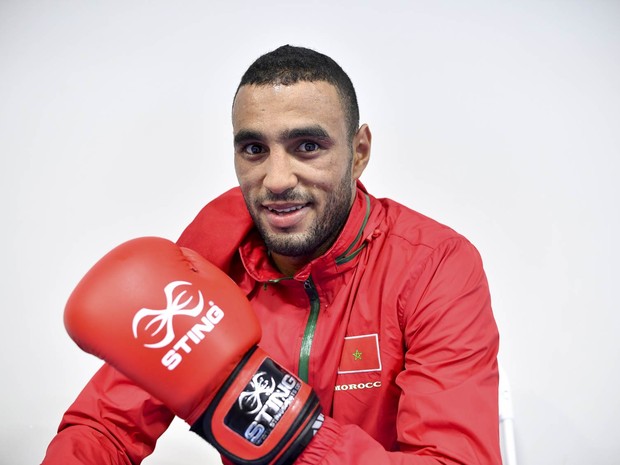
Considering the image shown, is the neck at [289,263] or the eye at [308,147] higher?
the eye at [308,147]

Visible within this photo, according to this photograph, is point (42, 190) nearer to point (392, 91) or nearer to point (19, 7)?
point (19, 7)

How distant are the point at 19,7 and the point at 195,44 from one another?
1.86ft

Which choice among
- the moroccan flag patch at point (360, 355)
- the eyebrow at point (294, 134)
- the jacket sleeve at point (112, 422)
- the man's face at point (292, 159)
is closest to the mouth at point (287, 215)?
the man's face at point (292, 159)

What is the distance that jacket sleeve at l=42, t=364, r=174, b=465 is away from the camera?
898mm

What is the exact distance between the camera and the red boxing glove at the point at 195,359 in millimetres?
700

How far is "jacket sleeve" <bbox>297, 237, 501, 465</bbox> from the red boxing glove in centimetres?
5

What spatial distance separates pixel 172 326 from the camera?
71 centimetres

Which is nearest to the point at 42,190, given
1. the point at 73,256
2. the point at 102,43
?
the point at 73,256

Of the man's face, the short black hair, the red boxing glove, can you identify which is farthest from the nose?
the red boxing glove

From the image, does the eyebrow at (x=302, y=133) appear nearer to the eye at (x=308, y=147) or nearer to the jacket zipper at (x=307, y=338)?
the eye at (x=308, y=147)

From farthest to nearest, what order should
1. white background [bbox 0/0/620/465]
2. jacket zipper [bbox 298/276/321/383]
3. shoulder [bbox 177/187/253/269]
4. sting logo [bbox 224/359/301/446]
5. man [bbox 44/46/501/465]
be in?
white background [bbox 0/0/620/465] < shoulder [bbox 177/187/253/269] < jacket zipper [bbox 298/276/321/383] < man [bbox 44/46/501/465] < sting logo [bbox 224/359/301/446]

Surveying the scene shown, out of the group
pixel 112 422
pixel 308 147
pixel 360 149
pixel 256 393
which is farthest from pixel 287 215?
pixel 112 422

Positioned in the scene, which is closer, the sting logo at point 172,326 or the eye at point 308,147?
the sting logo at point 172,326

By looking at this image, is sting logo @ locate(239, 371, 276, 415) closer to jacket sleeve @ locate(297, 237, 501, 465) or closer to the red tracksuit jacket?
jacket sleeve @ locate(297, 237, 501, 465)
